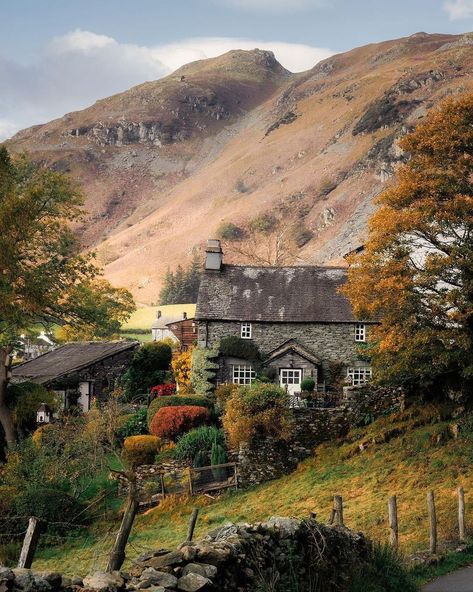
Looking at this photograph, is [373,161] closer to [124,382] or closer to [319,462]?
[124,382]

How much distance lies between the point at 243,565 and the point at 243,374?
31.8 meters

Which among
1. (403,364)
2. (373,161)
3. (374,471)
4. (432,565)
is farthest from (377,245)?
(373,161)

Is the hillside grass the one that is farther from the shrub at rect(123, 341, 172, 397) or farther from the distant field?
the distant field

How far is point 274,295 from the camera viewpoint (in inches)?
1759

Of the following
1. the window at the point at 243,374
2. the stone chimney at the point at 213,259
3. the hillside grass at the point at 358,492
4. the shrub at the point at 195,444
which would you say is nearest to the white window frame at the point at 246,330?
the window at the point at 243,374

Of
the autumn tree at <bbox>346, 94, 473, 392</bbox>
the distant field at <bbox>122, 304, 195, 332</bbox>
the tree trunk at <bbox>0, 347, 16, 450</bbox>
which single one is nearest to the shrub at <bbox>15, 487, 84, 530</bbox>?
the tree trunk at <bbox>0, 347, 16, 450</bbox>

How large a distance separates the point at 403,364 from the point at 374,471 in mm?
4376

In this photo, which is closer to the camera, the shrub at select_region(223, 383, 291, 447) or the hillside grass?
the hillside grass

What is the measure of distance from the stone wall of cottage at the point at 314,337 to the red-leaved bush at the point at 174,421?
25.2 feet

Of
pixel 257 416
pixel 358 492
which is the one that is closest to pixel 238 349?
pixel 257 416

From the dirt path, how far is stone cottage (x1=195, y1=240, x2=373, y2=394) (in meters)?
25.8

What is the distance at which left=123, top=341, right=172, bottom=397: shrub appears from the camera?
48.2m

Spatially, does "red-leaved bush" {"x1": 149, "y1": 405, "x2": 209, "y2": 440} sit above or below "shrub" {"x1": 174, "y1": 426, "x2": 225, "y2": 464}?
above

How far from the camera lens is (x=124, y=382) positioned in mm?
47969
